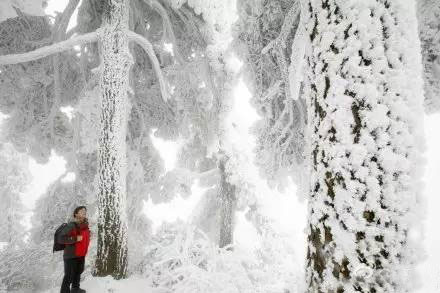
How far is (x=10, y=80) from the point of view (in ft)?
24.3

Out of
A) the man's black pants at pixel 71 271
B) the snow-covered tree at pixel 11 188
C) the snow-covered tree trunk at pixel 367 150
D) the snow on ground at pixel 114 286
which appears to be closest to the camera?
the snow-covered tree trunk at pixel 367 150

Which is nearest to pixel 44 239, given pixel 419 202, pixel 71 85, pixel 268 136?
pixel 71 85

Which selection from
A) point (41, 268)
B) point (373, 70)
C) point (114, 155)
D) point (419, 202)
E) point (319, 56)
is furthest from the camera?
point (41, 268)

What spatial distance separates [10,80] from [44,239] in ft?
14.0

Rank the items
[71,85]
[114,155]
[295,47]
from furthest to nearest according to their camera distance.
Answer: [71,85]
[114,155]
[295,47]

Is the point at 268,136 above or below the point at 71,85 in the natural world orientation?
below

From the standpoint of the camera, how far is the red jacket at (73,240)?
439cm

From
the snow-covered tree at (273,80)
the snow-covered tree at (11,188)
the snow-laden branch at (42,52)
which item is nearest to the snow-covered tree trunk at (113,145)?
the snow-laden branch at (42,52)

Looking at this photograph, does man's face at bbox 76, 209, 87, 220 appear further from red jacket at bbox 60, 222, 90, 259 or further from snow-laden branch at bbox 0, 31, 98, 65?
snow-laden branch at bbox 0, 31, 98, 65

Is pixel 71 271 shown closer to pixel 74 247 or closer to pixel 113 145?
pixel 74 247

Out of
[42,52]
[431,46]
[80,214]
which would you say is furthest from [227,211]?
[431,46]

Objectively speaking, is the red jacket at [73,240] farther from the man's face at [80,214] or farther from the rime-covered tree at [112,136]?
the rime-covered tree at [112,136]

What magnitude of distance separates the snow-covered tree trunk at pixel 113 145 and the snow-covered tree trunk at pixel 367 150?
4.53 metres

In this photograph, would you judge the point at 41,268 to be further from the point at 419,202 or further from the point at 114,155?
the point at 419,202
